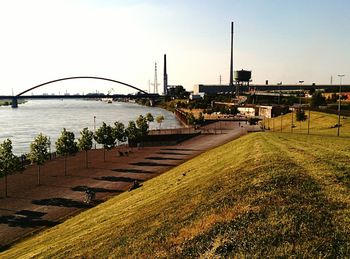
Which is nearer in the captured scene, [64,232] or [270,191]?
[270,191]

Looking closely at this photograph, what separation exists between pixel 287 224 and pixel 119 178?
37062 mm

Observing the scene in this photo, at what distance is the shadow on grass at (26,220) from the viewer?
111 feet

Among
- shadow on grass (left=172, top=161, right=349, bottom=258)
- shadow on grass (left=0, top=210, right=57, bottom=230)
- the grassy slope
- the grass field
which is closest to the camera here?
shadow on grass (left=172, top=161, right=349, bottom=258)

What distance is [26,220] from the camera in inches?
1382

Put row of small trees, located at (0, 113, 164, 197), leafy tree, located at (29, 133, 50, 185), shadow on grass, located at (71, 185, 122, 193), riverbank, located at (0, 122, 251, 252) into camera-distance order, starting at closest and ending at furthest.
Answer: riverbank, located at (0, 122, 251, 252), shadow on grass, located at (71, 185, 122, 193), row of small trees, located at (0, 113, 164, 197), leafy tree, located at (29, 133, 50, 185)

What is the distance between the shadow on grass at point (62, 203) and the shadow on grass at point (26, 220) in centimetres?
271

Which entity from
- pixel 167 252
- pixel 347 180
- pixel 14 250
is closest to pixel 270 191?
pixel 347 180

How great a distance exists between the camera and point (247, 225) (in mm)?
16734

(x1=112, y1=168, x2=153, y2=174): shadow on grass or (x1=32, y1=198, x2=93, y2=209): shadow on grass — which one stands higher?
(x1=112, y1=168, x2=153, y2=174): shadow on grass

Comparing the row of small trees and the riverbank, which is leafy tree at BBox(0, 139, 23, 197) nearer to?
the row of small trees

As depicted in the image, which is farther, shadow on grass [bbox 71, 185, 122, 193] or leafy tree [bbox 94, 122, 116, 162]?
leafy tree [bbox 94, 122, 116, 162]

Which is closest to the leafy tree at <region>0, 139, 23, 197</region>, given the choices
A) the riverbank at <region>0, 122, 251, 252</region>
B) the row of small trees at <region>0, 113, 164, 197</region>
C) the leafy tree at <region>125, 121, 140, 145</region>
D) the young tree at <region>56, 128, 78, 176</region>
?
the row of small trees at <region>0, 113, 164, 197</region>

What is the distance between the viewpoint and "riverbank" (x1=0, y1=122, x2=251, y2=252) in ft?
115

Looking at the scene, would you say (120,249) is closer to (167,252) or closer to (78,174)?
(167,252)
